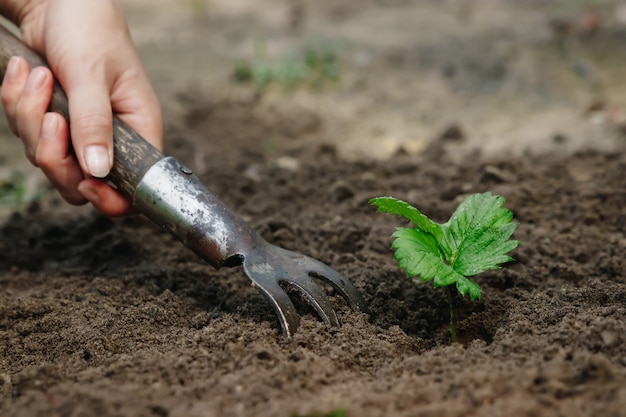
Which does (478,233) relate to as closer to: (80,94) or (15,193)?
(80,94)

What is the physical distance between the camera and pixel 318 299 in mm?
2018

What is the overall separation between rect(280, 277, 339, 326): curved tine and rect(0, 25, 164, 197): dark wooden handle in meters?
0.62

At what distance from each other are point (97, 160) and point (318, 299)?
87 cm

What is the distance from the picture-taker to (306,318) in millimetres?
2037

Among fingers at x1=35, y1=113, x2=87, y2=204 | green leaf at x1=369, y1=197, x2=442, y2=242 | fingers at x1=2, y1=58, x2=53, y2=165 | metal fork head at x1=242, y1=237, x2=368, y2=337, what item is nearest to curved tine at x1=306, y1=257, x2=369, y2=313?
metal fork head at x1=242, y1=237, x2=368, y2=337

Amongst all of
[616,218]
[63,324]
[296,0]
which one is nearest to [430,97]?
[616,218]

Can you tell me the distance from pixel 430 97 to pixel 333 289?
2398 mm

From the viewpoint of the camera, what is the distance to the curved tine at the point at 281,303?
1938 mm

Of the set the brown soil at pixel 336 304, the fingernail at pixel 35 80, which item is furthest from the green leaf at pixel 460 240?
the fingernail at pixel 35 80

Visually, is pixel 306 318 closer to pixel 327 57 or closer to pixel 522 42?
pixel 327 57

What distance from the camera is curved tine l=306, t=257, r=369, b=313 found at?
210 cm

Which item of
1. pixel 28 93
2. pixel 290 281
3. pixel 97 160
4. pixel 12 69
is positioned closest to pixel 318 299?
pixel 290 281

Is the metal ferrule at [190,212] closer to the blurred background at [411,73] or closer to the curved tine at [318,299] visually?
the curved tine at [318,299]

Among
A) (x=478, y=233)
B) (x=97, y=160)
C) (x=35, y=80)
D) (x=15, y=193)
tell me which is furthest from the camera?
(x=15, y=193)
